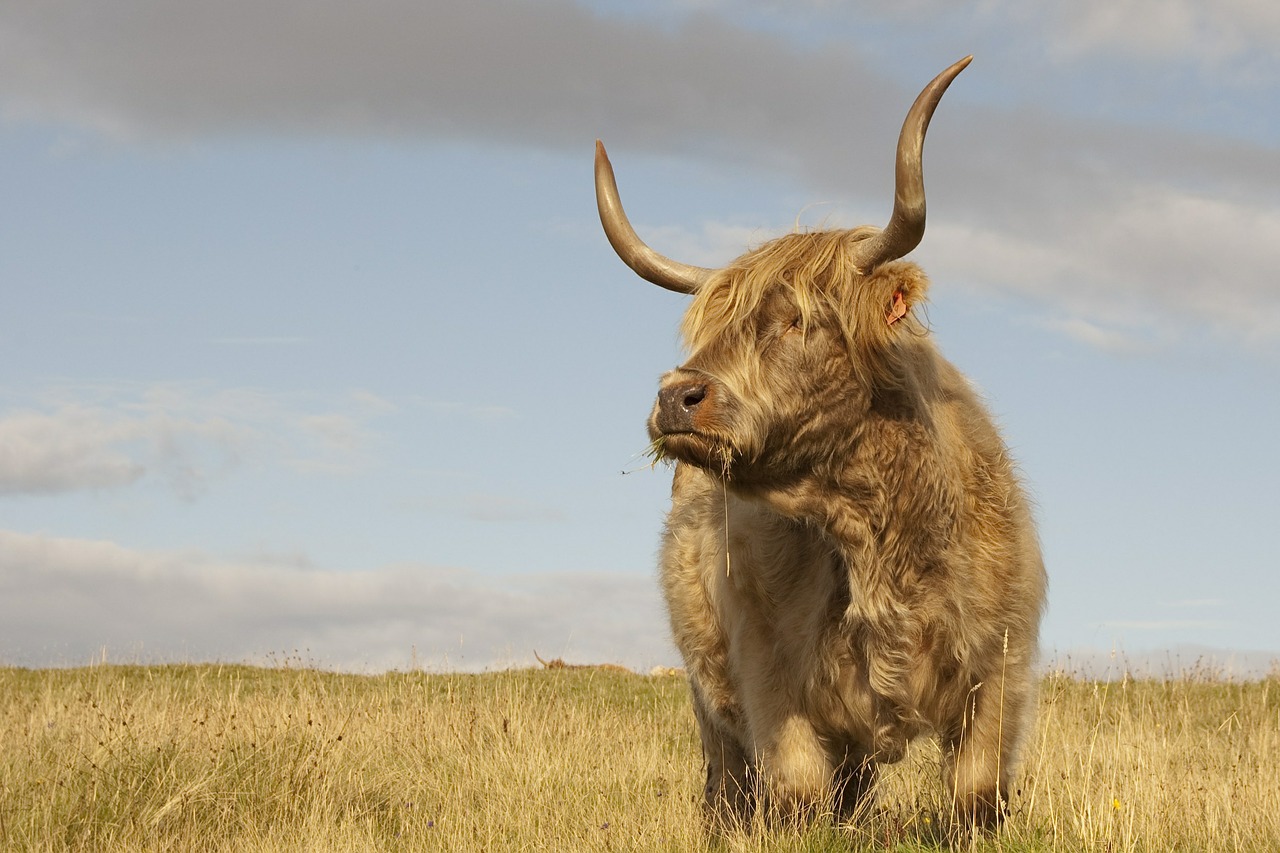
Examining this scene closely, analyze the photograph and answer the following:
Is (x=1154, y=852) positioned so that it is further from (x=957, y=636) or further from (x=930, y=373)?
(x=930, y=373)

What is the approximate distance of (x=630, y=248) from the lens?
6316mm

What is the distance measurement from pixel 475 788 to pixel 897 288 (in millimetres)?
4409

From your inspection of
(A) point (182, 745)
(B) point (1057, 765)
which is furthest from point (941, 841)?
(A) point (182, 745)

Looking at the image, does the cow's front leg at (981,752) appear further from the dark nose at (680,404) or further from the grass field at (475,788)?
the dark nose at (680,404)

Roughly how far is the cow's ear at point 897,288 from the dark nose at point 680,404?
96 cm

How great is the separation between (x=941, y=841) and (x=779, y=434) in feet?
6.86

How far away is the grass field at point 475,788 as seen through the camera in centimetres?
600

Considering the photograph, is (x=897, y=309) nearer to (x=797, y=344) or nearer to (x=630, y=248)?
(x=797, y=344)

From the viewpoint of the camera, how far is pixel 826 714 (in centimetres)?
557

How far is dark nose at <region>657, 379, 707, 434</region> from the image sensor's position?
482cm

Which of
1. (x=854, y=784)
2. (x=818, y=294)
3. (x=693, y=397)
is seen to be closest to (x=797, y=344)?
(x=818, y=294)

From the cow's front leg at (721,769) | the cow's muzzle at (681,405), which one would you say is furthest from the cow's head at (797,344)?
the cow's front leg at (721,769)

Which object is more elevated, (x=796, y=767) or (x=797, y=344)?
(x=797, y=344)

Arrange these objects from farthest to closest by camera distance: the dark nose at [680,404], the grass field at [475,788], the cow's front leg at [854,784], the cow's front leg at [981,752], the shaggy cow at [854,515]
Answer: the cow's front leg at [854,784], the grass field at [475,788], the cow's front leg at [981,752], the shaggy cow at [854,515], the dark nose at [680,404]
